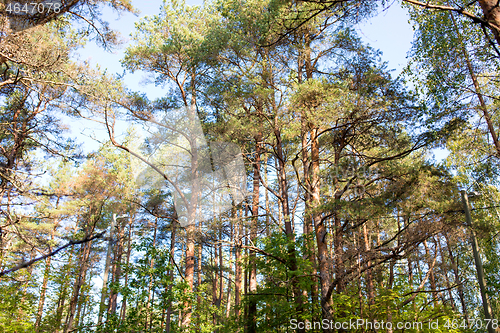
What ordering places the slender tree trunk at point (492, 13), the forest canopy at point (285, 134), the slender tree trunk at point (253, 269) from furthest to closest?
the slender tree trunk at point (253, 269) < the forest canopy at point (285, 134) < the slender tree trunk at point (492, 13)

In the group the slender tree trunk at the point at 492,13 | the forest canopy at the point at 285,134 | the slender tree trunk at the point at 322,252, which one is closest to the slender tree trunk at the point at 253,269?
the forest canopy at the point at 285,134

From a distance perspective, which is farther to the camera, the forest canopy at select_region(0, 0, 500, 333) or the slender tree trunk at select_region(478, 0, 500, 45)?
the forest canopy at select_region(0, 0, 500, 333)

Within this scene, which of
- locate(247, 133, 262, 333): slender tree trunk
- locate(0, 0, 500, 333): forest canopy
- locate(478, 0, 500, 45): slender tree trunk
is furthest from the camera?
locate(247, 133, 262, 333): slender tree trunk

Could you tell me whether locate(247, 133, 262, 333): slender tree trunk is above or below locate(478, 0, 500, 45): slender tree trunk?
below

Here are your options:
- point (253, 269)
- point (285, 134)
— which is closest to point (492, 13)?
point (285, 134)

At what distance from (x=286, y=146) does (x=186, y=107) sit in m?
3.88

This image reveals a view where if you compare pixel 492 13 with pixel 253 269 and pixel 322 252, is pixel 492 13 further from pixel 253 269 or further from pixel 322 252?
pixel 253 269

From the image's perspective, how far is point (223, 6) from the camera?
387 inches

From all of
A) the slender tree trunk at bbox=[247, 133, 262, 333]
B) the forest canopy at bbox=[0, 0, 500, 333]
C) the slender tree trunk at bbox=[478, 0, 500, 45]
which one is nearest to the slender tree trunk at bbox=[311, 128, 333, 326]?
the forest canopy at bbox=[0, 0, 500, 333]

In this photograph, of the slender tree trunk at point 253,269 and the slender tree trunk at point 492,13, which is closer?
the slender tree trunk at point 492,13

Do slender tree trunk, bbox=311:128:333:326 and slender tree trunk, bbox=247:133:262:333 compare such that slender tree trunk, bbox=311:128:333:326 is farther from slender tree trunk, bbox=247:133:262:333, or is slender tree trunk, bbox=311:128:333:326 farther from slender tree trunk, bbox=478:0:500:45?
slender tree trunk, bbox=478:0:500:45

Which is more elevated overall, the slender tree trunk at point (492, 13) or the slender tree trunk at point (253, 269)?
the slender tree trunk at point (492, 13)

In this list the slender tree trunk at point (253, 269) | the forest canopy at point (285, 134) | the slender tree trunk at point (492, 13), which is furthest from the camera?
the slender tree trunk at point (253, 269)

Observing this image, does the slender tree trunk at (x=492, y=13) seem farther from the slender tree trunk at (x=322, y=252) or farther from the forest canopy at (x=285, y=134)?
the slender tree trunk at (x=322, y=252)
